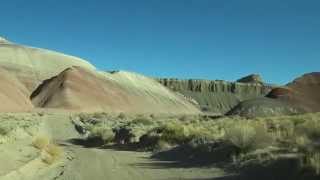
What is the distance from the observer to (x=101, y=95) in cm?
14675

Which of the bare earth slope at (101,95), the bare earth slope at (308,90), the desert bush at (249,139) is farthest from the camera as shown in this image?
the bare earth slope at (101,95)

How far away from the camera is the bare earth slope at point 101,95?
138 m

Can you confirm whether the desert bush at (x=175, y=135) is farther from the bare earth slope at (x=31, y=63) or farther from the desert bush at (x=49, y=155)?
the bare earth slope at (x=31, y=63)

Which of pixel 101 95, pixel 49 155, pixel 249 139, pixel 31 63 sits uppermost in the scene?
pixel 31 63

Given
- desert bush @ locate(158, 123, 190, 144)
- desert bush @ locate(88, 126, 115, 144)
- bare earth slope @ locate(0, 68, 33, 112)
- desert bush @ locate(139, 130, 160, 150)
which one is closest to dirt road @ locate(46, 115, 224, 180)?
desert bush @ locate(158, 123, 190, 144)

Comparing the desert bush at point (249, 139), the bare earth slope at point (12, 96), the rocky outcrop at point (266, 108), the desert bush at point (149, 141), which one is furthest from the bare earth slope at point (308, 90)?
the desert bush at point (249, 139)

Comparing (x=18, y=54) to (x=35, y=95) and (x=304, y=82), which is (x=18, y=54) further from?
(x=304, y=82)

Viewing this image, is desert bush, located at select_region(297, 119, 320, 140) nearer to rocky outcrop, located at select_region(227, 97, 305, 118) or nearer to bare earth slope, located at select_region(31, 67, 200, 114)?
rocky outcrop, located at select_region(227, 97, 305, 118)

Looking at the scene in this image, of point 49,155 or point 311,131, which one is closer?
point 311,131

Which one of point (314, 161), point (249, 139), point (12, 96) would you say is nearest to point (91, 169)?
point (249, 139)

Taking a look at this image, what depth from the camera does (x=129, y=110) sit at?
14488cm

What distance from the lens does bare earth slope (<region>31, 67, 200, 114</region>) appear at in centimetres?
13788

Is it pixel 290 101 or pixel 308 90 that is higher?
pixel 308 90

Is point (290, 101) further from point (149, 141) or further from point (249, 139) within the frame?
point (249, 139)
